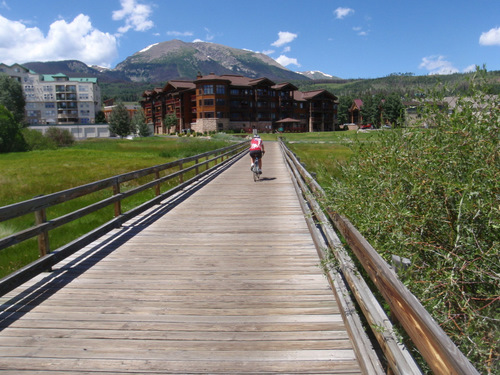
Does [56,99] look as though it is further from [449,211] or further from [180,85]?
[449,211]

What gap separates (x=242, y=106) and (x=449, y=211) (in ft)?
279

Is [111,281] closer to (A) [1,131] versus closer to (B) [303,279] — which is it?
(B) [303,279]

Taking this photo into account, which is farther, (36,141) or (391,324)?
(36,141)

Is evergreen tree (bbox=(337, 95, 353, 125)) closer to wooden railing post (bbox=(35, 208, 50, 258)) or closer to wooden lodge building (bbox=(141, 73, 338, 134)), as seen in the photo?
wooden lodge building (bbox=(141, 73, 338, 134))

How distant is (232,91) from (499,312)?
3377 inches

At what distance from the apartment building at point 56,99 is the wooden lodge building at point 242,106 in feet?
127

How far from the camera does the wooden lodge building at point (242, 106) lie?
3246 inches

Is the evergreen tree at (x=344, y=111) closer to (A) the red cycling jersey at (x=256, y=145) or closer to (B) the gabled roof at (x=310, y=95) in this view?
(B) the gabled roof at (x=310, y=95)

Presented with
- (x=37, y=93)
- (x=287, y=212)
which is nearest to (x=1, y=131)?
(x=287, y=212)

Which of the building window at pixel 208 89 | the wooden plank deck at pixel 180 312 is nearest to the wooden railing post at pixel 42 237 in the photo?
the wooden plank deck at pixel 180 312

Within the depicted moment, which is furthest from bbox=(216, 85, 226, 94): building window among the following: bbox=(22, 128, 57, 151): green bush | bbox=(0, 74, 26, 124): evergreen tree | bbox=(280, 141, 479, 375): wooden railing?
bbox=(280, 141, 479, 375): wooden railing

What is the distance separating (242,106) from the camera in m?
86.5

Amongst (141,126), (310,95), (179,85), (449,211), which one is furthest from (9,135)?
(449,211)

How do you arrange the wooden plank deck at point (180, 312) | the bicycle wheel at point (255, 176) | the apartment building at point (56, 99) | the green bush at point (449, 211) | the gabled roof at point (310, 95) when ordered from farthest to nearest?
1. the apartment building at point (56, 99)
2. the gabled roof at point (310, 95)
3. the bicycle wheel at point (255, 176)
4. the wooden plank deck at point (180, 312)
5. the green bush at point (449, 211)
